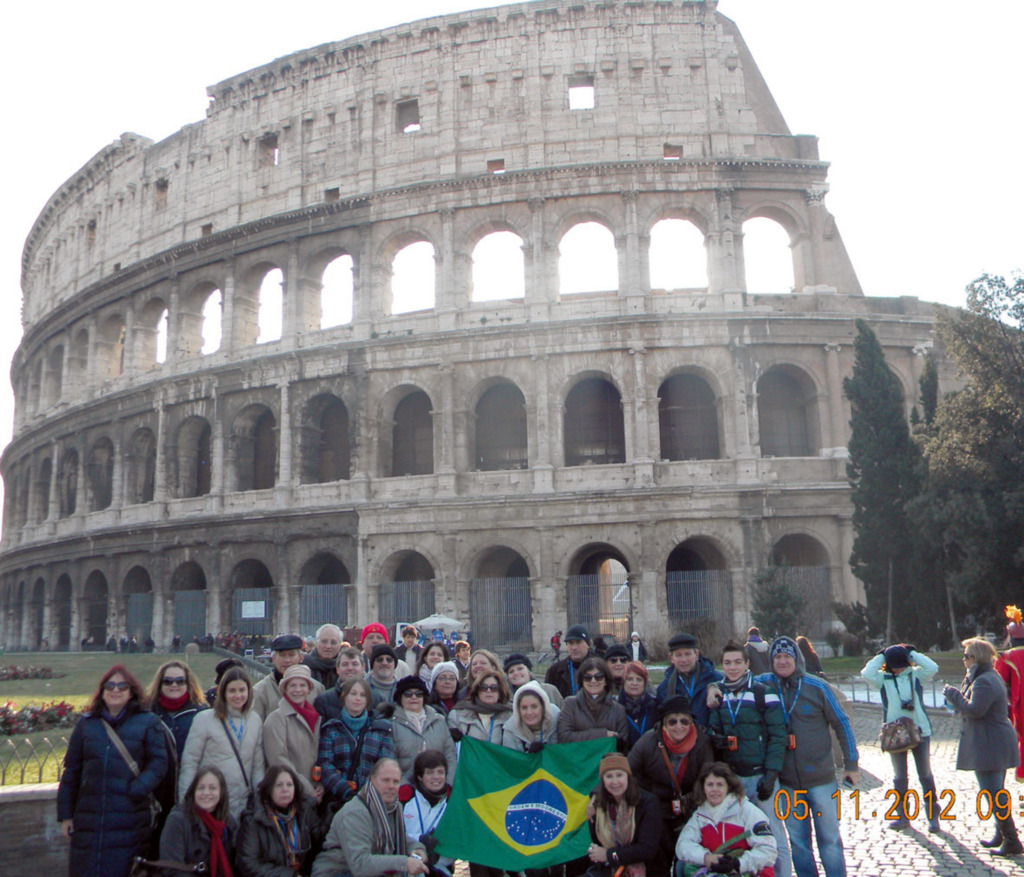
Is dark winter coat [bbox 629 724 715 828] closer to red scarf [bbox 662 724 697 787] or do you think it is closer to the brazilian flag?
red scarf [bbox 662 724 697 787]

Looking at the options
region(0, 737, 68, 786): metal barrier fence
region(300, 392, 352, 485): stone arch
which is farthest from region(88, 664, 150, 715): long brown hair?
region(300, 392, 352, 485): stone arch

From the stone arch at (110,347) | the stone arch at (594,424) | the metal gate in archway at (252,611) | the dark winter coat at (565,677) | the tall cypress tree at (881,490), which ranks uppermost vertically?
the stone arch at (110,347)

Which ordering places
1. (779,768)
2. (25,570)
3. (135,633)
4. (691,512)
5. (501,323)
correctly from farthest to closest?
(25,570) → (135,633) → (501,323) → (691,512) → (779,768)

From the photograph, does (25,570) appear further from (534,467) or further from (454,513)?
(534,467)

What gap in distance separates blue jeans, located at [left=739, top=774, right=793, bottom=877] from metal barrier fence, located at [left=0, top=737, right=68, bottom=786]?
204 inches

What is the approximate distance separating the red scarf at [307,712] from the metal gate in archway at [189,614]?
67.5 feet

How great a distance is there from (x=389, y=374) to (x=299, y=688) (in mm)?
18091

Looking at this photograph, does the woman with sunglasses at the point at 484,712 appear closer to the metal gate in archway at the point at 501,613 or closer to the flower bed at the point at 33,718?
the flower bed at the point at 33,718

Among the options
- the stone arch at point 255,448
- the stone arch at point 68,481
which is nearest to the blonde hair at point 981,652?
the stone arch at point 255,448

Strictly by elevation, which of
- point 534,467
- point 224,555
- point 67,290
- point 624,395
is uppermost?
point 67,290

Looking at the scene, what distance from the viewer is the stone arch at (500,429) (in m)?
23.4

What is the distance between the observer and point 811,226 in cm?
2275

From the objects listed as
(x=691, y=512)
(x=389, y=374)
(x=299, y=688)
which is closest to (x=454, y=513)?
(x=389, y=374)

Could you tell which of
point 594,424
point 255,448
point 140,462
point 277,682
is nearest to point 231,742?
point 277,682
